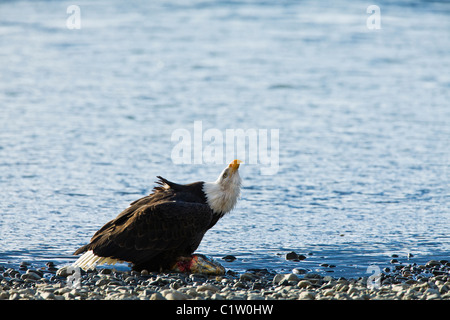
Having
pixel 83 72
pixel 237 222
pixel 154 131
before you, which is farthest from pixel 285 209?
pixel 83 72

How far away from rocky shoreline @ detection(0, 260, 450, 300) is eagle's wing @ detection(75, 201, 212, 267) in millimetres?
234

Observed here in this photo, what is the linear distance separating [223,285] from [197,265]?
52cm

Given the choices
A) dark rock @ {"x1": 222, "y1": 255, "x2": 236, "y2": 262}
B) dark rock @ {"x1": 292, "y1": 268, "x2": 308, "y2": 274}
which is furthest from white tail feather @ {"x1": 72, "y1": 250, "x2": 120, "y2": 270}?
dark rock @ {"x1": 292, "y1": 268, "x2": 308, "y2": 274}

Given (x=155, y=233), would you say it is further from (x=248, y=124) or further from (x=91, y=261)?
(x=248, y=124)

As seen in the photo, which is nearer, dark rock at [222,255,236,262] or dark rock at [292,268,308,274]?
dark rock at [292,268,308,274]

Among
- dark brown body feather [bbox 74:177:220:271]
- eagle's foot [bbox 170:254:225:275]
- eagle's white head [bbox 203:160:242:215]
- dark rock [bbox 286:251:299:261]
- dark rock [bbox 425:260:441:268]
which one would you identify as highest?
eagle's white head [bbox 203:160:242:215]

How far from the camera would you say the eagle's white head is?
27.1ft

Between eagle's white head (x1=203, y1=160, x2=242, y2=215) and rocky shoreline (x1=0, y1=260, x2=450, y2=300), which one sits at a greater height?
eagle's white head (x1=203, y1=160, x2=242, y2=215)

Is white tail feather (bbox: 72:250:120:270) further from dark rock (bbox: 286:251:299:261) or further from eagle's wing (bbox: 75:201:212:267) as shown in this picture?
dark rock (bbox: 286:251:299:261)

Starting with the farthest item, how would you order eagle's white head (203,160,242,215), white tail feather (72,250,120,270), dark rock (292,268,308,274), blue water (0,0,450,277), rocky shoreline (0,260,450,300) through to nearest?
blue water (0,0,450,277), eagle's white head (203,160,242,215), dark rock (292,268,308,274), white tail feather (72,250,120,270), rocky shoreline (0,260,450,300)

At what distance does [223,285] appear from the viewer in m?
7.59

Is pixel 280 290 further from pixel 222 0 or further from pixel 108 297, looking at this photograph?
pixel 222 0

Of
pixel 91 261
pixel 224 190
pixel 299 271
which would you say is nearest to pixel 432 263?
pixel 299 271

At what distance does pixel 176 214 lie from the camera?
7.94 metres
